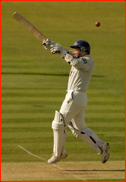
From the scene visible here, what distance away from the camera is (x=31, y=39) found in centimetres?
3055

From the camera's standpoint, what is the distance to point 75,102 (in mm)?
8578

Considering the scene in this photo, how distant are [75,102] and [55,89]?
977cm

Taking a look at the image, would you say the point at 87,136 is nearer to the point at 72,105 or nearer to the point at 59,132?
the point at 59,132

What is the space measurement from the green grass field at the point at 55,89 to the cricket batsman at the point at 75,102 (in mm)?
595

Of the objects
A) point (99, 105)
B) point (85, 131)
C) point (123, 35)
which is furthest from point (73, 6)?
point (85, 131)

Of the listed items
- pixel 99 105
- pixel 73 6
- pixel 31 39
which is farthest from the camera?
pixel 73 6

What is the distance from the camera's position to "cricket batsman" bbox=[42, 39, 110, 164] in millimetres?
8516

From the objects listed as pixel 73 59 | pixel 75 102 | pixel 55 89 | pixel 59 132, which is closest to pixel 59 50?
pixel 73 59

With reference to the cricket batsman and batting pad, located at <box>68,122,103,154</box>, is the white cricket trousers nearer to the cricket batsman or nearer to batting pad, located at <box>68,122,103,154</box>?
the cricket batsman

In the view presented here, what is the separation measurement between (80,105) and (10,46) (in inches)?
792

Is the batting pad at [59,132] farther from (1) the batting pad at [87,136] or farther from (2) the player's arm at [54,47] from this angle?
(2) the player's arm at [54,47]

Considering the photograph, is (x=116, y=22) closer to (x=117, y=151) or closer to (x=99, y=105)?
(x=99, y=105)

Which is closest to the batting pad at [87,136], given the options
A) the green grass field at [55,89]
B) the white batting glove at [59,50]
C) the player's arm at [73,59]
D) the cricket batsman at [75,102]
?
the cricket batsman at [75,102]

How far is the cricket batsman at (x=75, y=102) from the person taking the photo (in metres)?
8.52
